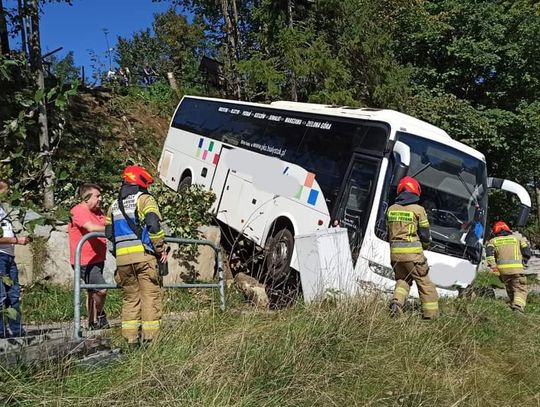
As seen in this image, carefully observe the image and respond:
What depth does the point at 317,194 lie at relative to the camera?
30.0 feet

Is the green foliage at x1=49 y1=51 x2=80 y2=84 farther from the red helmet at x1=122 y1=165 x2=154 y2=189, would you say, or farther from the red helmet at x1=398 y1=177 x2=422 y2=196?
the red helmet at x1=398 y1=177 x2=422 y2=196

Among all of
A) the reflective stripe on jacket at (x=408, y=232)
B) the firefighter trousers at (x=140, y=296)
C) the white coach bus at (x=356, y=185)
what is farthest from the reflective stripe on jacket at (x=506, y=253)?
the firefighter trousers at (x=140, y=296)

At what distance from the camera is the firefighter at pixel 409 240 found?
6.92 meters

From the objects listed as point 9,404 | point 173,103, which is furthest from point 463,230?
point 173,103

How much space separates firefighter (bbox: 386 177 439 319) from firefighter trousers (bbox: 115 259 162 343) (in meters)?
2.96

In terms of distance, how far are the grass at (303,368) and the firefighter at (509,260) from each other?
3.78 m

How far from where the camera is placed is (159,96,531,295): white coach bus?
8141 millimetres

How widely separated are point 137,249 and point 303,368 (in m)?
1.89

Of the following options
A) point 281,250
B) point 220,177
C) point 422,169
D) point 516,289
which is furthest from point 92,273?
point 516,289

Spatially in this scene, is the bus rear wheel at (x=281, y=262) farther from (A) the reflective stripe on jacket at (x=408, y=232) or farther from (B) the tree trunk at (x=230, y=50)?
(B) the tree trunk at (x=230, y=50)

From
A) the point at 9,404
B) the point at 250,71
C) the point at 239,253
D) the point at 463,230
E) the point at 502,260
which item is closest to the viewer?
the point at 9,404

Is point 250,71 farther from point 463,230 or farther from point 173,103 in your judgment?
point 463,230

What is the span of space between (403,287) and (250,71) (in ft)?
34.9

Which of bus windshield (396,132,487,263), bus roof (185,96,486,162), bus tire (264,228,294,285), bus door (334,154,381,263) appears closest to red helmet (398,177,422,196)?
bus door (334,154,381,263)
